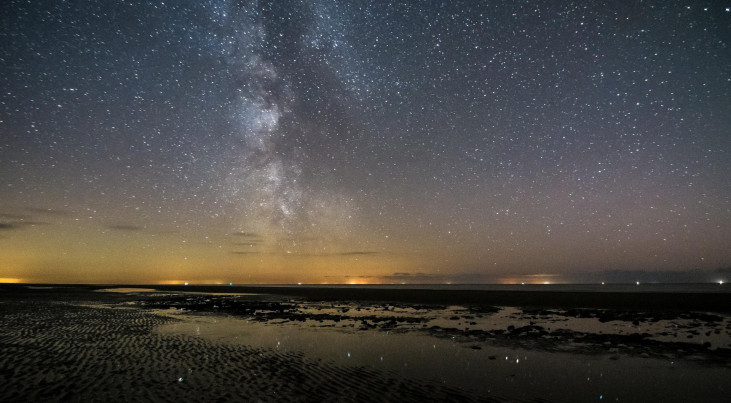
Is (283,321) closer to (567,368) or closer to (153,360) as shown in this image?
(153,360)

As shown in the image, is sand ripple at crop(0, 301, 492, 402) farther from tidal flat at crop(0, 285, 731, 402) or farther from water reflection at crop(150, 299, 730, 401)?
water reflection at crop(150, 299, 730, 401)

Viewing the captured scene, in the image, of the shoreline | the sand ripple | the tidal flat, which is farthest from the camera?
the shoreline

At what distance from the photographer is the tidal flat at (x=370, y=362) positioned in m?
8.73

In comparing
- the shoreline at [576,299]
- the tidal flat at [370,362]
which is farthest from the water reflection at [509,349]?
the shoreline at [576,299]

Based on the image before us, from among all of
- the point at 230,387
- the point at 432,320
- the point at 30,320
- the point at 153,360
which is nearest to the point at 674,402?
the point at 230,387

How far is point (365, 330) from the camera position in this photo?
19609 millimetres

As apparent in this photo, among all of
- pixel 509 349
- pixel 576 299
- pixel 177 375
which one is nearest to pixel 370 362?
pixel 177 375

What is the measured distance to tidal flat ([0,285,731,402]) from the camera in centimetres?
873

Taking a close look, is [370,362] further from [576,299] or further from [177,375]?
[576,299]

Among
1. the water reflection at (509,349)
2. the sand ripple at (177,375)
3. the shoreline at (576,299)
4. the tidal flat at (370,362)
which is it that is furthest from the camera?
the shoreline at (576,299)

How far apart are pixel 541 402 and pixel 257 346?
11.1 m

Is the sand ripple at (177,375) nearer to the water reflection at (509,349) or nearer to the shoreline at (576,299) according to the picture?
the water reflection at (509,349)

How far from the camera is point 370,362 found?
1199 cm

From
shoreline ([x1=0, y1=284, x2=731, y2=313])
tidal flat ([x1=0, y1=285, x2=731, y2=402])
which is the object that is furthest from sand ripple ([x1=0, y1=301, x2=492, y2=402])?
→ shoreline ([x1=0, y1=284, x2=731, y2=313])
